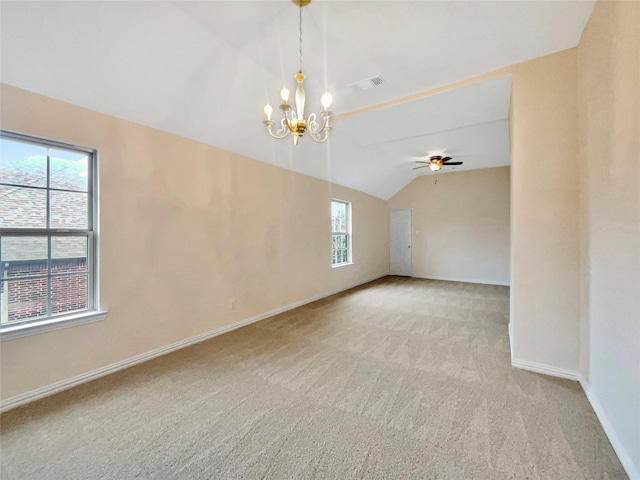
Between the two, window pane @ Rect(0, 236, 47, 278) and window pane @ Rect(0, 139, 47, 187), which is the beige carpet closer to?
window pane @ Rect(0, 236, 47, 278)

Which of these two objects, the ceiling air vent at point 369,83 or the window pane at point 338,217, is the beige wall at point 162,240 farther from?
the ceiling air vent at point 369,83

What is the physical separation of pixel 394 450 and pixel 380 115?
3.64m

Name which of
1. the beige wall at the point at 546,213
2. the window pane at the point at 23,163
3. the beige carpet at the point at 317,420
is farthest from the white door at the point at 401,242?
the window pane at the point at 23,163

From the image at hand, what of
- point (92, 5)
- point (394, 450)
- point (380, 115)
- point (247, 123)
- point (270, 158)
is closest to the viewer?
point (394, 450)

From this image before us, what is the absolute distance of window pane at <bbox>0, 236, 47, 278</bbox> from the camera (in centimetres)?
205

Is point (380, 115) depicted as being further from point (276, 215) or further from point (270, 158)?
point (276, 215)

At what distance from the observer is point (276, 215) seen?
432 cm

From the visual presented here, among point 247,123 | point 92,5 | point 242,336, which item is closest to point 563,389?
point 242,336

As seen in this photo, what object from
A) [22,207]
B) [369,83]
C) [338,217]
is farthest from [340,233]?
[22,207]

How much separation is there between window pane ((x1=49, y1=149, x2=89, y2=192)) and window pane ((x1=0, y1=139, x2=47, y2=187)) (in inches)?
2.1

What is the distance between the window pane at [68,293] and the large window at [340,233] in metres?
4.25

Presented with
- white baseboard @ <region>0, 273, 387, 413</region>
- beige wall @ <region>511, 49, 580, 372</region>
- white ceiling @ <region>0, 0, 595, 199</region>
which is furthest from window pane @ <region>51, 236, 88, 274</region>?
beige wall @ <region>511, 49, 580, 372</region>

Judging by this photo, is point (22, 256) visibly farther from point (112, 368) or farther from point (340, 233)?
point (340, 233)

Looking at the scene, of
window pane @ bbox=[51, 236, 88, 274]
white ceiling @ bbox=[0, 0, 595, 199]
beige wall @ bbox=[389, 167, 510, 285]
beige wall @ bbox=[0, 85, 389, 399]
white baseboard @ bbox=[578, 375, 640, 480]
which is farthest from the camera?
beige wall @ bbox=[389, 167, 510, 285]
